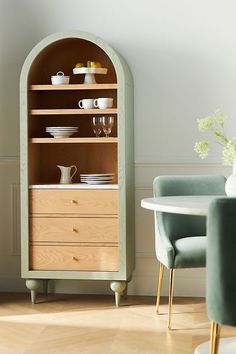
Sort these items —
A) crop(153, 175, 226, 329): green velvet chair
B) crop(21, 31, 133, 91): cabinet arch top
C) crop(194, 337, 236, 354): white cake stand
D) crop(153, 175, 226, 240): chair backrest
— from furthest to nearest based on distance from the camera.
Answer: crop(21, 31, 133, 91): cabinet arch top → crop(153, 175, 226, 240): chair backrest → crop(153, 175, 226, 329): green velvet chair → crop(194, 337, 236, 354): white cake stand

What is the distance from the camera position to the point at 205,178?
416 cm

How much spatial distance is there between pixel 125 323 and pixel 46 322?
1.52 ft

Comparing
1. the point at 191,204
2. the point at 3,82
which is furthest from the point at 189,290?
the point at 3,82

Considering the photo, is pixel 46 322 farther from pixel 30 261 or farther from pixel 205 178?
pixel 205 178

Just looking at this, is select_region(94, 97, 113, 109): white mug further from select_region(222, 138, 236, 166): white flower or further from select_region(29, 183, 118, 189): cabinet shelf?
select_region(222, 138, 236, 166): white flower

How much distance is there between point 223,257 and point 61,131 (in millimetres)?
2145

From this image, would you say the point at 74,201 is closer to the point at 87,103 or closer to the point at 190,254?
the point at 87,103

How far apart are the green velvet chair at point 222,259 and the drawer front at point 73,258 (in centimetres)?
182

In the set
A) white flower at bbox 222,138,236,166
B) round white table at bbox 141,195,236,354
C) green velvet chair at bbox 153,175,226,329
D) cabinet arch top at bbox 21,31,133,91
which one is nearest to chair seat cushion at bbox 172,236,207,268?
green velvet chair at bbox 153,175,226,329

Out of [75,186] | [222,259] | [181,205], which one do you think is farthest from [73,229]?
[222,259]

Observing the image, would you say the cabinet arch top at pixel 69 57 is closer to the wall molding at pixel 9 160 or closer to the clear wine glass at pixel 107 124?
the clear wine glass at pixel 107 124

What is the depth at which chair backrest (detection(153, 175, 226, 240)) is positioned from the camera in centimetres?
410

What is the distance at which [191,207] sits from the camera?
313 cm

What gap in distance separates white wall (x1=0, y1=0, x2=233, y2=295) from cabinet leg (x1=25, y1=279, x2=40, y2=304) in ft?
1.10
